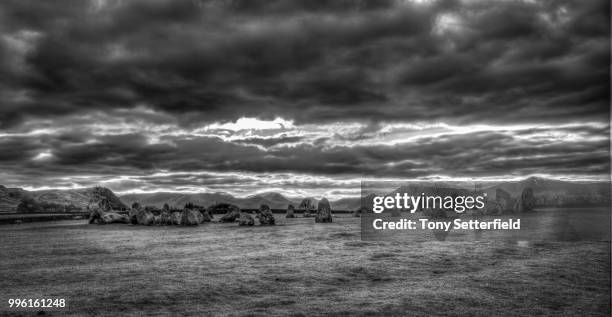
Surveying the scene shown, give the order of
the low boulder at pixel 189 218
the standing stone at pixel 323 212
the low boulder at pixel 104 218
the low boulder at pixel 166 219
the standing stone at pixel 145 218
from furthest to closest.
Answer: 1. the standing stone at pixel 323 212
2. the low boulder at pixel 104 218
3. the low boulder at pixel 166 219
4. the standing stone at pixel 145 218
5. the low boulder at pixel 189 218

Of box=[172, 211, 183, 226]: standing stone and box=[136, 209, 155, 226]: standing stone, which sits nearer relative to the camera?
box=[136, 209, 155, 226]: standing stone

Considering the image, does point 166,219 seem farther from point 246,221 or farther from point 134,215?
point 246,221

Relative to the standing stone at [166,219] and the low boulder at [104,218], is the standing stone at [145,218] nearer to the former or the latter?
the standing stone at [166,219]

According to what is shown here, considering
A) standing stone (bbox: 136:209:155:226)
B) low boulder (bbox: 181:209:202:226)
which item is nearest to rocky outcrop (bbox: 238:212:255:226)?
low boulder (bbox: 181:209:202:226)

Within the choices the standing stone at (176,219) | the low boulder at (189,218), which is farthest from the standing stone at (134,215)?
the low boulder at (189,218)

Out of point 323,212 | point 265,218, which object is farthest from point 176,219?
point 323,212

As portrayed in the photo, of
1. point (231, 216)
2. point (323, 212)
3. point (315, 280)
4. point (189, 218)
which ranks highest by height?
point (315, 280)

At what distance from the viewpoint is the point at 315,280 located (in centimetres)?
1515

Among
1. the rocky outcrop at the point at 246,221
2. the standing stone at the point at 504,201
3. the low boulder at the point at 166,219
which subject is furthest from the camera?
the standing stone at the point at 504,201

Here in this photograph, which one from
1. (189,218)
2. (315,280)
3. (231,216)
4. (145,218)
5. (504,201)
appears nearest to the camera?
(315,280)

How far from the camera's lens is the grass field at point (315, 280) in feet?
37.6

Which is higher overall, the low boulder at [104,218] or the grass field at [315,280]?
the grass field at [315,280]

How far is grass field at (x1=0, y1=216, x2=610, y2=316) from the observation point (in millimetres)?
11469

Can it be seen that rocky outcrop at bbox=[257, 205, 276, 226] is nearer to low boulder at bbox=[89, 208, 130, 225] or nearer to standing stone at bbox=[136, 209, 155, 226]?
standing stone at bbox=[136, 209, 155, 226]
